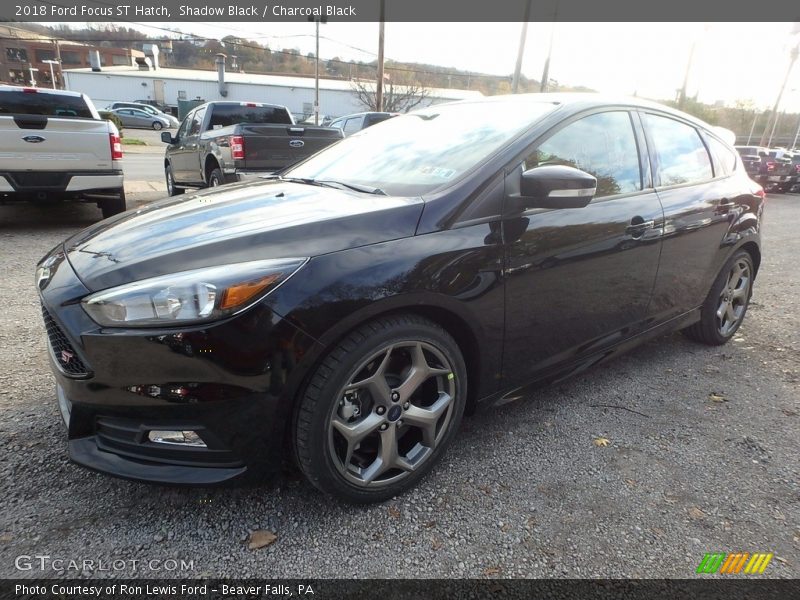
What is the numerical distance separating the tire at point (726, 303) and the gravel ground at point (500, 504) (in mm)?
723

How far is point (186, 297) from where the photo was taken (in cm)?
165

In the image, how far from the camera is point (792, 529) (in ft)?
6.88

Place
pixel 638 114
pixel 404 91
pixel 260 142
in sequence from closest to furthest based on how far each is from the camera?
pixel 638 114
pixel 260 142
pixel 404 91

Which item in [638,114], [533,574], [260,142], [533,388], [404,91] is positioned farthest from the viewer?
[404,91]

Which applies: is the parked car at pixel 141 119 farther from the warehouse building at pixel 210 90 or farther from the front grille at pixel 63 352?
the front grille at pixel 63 352

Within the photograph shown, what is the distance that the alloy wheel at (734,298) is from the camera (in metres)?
3.82

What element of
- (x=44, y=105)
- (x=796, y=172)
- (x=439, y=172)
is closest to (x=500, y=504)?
(x=439, y=172)

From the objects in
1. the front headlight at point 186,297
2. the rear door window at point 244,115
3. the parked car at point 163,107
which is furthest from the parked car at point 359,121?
the parked car at point 163,107

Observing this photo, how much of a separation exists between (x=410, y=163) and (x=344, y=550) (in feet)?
5.85

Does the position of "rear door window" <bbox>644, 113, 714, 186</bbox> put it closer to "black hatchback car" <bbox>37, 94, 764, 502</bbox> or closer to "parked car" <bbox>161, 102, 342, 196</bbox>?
"black hatchback car" <bbox>37, 94, 764, 502</bbox>

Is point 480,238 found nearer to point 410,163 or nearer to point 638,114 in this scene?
point 410,163

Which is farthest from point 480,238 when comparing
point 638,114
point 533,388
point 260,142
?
point 260,142
